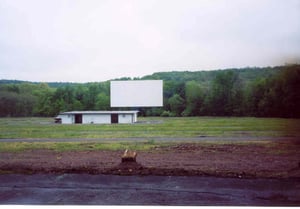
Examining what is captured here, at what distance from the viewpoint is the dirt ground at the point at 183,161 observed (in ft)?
11.0

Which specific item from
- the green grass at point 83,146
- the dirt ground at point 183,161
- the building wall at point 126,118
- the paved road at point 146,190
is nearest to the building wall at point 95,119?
the building wall at point 126,118

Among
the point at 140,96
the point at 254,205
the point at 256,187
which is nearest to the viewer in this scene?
the point at 254,205

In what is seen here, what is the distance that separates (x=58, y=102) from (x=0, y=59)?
30.2 inches

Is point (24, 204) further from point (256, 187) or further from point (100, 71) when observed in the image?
point (256, 187)

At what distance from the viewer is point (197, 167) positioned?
349cm

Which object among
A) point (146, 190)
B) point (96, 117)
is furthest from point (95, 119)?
point (146, 190)

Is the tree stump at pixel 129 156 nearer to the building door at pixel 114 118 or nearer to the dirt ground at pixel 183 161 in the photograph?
the dirt ground at pixel 183 161

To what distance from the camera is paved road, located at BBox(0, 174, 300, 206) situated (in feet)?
9.72

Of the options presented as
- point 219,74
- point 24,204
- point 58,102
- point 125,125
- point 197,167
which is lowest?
point 24,204

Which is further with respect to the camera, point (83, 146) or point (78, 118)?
point (83, 146)

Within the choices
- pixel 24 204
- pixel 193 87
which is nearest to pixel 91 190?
pixel 24 204

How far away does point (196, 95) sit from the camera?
3475 millimetres

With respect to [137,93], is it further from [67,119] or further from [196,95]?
[67,119]

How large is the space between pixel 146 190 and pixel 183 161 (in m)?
0.57
